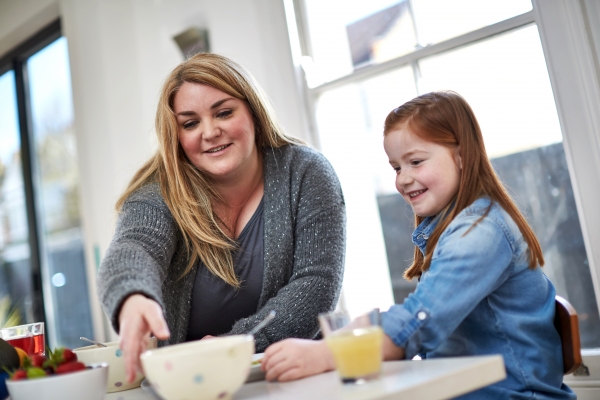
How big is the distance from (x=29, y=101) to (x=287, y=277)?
3.33 m

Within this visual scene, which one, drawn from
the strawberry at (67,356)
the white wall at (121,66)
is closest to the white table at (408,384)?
the strawberry at (67,356)

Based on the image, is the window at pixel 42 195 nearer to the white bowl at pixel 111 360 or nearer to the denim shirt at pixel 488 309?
the white bowl at pixel 111 360

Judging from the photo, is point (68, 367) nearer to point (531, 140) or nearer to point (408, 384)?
point (408, 384)

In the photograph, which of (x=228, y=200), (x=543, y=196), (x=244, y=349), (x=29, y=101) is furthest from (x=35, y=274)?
(x=244, y=349)

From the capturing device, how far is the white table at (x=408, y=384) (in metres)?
0.64

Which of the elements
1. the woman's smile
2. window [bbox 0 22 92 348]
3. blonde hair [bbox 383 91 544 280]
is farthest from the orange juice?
window [bbox 0 22 92 348]

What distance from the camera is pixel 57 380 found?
2.57ft

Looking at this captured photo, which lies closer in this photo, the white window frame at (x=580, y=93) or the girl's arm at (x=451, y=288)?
the girl's arm at (x=451, y=288)

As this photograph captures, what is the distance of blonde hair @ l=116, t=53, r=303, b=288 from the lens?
4.47 ft

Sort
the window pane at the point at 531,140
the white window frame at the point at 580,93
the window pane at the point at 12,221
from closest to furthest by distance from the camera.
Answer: the white window frame at the point at 580,93 < the window pane at the point at 531,140 < the window pane at the point at 12,221

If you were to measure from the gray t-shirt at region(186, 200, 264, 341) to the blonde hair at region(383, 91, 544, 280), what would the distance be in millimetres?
429

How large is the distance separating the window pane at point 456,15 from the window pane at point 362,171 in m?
0.25

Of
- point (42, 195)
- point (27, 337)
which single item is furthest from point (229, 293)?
point (42, 195)

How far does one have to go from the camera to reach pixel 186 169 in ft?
4.85
